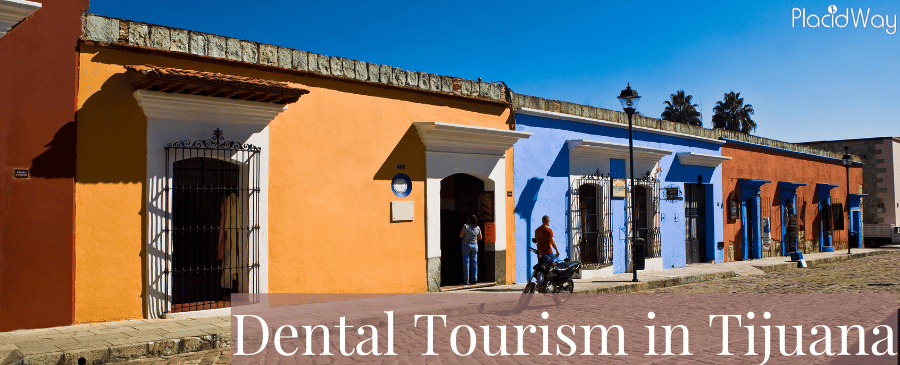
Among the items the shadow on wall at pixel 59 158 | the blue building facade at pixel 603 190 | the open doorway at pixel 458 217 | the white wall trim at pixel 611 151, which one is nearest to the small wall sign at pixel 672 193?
the blue building facade at pixel 603 190

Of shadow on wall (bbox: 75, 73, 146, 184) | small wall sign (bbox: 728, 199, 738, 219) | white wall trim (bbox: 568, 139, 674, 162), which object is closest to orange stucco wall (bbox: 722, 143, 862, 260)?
small wall sign (bbox: 728, 199, 738, 219)

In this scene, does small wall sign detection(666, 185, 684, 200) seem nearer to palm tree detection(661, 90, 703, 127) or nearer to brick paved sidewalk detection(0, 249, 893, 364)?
brick paved sidewalk detection(0, 249, 893, 364)

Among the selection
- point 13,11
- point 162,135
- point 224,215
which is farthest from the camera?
point 224,215

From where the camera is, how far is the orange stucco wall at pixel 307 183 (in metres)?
7.79

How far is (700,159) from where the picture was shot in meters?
17.7

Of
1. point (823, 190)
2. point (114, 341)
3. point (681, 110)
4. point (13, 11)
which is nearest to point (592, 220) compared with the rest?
point (114, 341)

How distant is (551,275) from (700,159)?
31.0 feet

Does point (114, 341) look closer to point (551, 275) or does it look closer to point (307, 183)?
point (307, 183)

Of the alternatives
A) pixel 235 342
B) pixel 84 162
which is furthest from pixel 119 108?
pixel 235 342

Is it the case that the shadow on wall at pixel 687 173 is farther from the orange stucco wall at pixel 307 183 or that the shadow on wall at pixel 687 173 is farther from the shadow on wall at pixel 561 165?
the orange stucco wall at pixel 307 183

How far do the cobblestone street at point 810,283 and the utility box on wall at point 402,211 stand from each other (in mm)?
4755

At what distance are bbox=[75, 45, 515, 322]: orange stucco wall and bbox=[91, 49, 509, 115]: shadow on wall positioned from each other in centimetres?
2

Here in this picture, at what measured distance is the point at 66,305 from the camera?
24.8ft

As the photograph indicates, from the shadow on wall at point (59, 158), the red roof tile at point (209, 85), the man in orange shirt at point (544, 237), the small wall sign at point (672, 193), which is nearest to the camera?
the shadow on wall at point (59, 158)
